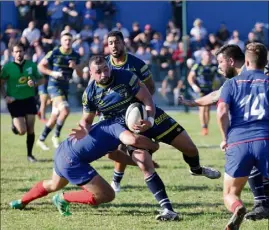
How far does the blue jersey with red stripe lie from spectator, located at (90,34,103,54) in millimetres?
18318

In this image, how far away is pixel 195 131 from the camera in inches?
716

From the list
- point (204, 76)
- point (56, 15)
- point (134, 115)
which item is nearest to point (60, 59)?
point (204, 76)

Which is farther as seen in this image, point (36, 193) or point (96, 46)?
point (96, 46)

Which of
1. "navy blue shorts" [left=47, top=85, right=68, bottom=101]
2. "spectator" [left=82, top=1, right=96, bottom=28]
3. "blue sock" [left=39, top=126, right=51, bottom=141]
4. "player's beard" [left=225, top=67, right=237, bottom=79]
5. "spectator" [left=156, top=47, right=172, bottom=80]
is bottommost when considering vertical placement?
"spectator" [left=156, top=47, right=172, bottom=80]

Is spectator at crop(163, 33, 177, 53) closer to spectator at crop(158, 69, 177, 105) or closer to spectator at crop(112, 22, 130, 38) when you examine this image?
spectator at crop(158, 69, 177, 105)

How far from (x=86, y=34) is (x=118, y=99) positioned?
59.1ft

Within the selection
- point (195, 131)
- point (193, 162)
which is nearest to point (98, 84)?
point (193, 162)

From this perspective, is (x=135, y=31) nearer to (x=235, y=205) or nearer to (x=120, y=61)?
(x=120, y=61)

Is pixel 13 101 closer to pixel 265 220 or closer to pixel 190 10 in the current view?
pixel 265 220

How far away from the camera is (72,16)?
25.9 meters

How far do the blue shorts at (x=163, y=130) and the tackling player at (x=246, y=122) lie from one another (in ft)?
6.39

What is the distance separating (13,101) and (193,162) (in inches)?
191

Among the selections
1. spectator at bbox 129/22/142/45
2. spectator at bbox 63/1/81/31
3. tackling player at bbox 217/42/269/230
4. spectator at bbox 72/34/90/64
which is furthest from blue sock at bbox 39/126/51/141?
spectator at bbox 129/22/142/45

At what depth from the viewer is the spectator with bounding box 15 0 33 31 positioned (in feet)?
83.6
